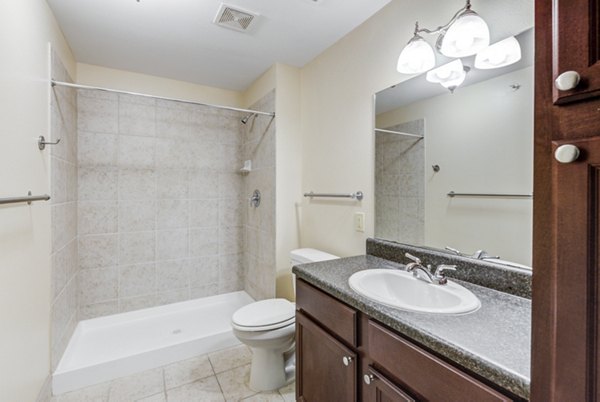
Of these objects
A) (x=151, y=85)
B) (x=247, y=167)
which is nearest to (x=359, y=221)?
(x=247, y=167)

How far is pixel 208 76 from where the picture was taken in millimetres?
2605

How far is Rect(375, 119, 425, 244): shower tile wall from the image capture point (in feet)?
4.89

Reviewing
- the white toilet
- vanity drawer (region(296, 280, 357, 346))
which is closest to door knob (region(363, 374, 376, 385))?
vanity drawer (region(296, 280, 357, 346))

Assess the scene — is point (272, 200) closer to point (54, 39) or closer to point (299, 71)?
point (299, 71)

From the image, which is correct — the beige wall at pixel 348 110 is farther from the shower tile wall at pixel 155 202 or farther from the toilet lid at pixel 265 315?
the shower tile wall at pixel 155 202

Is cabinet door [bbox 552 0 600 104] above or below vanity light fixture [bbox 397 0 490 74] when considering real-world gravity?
below

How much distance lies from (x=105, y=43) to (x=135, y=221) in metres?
1.46

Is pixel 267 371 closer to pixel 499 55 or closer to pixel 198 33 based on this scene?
pixel 499 55

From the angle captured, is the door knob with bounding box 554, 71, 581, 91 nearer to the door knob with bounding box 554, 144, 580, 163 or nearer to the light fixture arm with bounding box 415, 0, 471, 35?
the door knob with bounding box 554, 144, 580, 163

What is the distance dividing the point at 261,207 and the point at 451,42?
189cm

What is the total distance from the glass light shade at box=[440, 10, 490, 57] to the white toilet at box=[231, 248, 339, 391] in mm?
1378

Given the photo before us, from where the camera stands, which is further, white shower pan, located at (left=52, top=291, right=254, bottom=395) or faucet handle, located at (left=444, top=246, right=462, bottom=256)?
white shower pan, located at (left=52, top=291, right=254, bottom=395)

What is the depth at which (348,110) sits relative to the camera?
74.2 inches

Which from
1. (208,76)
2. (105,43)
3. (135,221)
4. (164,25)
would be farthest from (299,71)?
(135,221)
